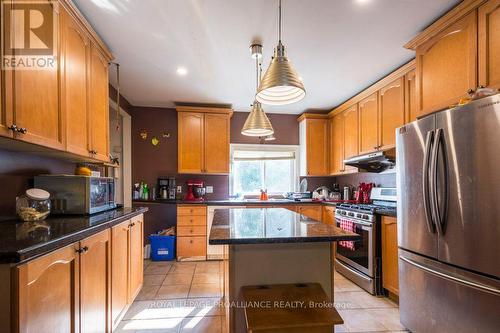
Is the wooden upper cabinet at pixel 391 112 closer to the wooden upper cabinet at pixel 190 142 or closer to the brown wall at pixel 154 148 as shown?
the wooden upper cabinet at pixel 190 142

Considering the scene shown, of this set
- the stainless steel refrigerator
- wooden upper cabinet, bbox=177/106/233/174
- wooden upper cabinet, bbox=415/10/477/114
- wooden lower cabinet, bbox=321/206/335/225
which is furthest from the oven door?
wooden upper cabinet, bbox=177/106/233/174

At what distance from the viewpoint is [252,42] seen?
228 centimetres

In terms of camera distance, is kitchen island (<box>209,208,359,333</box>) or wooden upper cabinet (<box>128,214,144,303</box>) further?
wooden upper cabinet (<box>128,214,144,303</box>)

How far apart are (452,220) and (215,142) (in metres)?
3.29

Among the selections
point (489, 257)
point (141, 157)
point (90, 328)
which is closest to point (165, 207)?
point (141, 157)

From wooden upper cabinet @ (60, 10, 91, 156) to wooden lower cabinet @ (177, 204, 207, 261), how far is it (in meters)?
1.98

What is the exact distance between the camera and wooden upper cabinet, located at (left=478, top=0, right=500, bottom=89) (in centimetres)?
159

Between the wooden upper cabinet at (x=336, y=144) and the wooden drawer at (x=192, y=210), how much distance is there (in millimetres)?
2297

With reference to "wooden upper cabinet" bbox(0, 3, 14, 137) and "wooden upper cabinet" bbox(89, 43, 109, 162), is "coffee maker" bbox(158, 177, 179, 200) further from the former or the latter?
"wooden upper cabinet" bbox(0, 3, 14, 137)

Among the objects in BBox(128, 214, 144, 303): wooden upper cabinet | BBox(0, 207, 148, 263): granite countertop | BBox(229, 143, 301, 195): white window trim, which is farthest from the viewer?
BBox(229, 143, 301, 195): white window trim

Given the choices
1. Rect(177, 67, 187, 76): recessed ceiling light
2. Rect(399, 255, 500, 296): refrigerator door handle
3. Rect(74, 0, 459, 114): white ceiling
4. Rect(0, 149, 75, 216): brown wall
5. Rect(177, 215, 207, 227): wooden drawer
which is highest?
Rect(74, 0, 459, 114): white ceiling

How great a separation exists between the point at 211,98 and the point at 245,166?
144 cm

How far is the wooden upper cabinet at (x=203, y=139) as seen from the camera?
4.09 metres

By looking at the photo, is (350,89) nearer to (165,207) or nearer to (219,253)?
(219,253)
